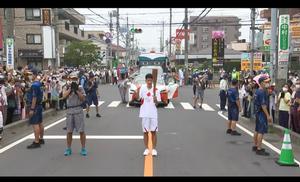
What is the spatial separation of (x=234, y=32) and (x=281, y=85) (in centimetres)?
10787

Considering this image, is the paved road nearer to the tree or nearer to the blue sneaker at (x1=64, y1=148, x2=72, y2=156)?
the blue sneaker at (x1=64, y1=148, x2=72, y2=156)

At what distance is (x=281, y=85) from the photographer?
13.1m

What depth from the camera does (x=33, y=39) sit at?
50594 mm

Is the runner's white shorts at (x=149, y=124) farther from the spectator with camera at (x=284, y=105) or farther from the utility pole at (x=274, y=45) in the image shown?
the utility pole at (x=274, y=45)

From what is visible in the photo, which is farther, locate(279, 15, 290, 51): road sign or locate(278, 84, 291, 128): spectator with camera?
locate(279, 15, 290, 51): road sign

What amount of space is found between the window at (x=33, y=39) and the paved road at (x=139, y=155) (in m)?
38.6

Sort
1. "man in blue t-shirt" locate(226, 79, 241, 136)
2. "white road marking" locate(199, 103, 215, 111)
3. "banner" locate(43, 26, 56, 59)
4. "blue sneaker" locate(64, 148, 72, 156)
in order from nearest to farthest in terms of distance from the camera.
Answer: "blue sneaker" locate(64, 148, 72, 156)
"man in blue t-shirt" locate(226, 79, 241, 136)
"white road marking" locate(199, 103, 215, 111)
"banner" locate(43, 26, 56, 59)

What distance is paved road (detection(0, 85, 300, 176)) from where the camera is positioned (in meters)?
7.62

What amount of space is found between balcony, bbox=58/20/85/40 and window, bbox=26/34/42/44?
3994 mm

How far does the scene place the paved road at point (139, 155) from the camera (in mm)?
7621

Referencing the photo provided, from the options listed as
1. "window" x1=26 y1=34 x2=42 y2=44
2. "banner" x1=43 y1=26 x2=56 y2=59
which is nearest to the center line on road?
"banner" x1=43 y1=26 x2=56 y2=59

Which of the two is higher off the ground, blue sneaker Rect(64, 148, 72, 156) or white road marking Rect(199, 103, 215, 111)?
blue sneaker Rect(64, 148, 72, 156)

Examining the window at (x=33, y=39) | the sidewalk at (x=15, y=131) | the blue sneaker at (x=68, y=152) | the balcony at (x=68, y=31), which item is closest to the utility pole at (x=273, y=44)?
the blue sneaker at (x=68, y=152)

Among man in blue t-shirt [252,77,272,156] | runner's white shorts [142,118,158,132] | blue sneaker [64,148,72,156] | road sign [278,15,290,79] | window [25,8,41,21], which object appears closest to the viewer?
runner's white shorts [142,118,158,132]
